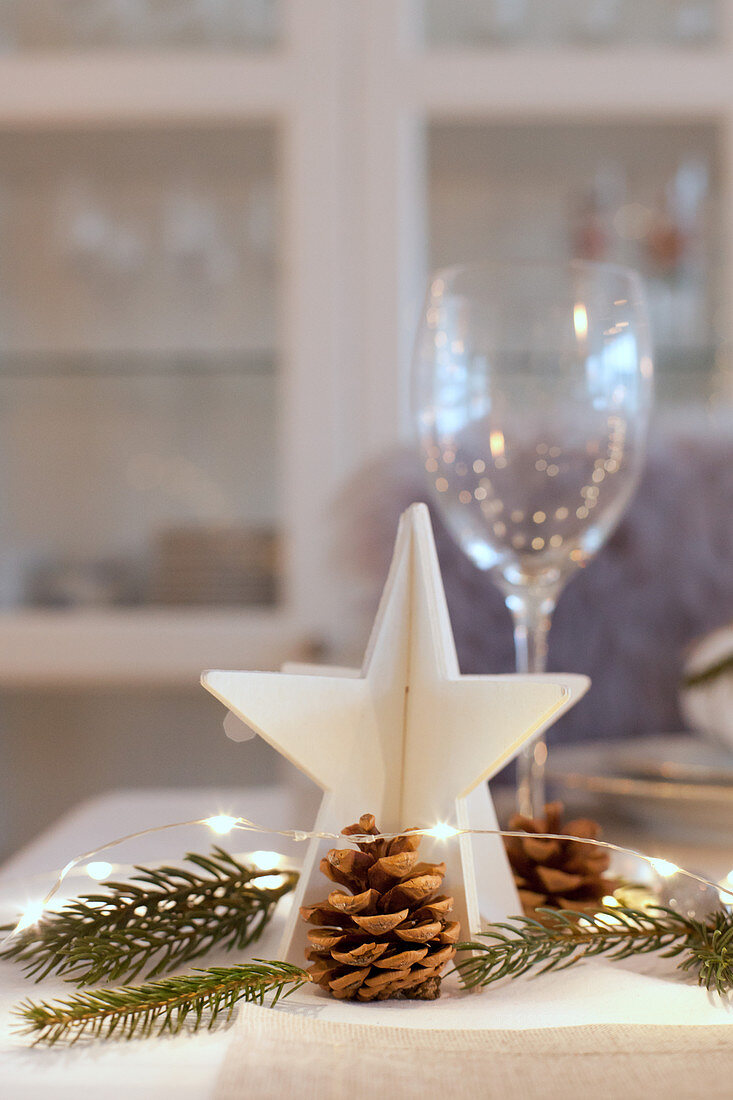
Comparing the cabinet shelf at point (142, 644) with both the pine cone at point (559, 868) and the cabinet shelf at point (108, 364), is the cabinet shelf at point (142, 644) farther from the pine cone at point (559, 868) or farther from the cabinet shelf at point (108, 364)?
the pine cone at point (559, 868)

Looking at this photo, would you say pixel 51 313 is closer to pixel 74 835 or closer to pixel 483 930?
pixel 74 835

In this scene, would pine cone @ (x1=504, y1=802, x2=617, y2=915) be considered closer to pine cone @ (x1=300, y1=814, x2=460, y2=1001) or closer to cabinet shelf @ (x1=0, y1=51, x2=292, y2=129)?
pine cone @ (x1=300, y1=814, x2=460, y2=1001)

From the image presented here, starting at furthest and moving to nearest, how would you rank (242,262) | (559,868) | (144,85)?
(242,262), (144,85), (559,868)

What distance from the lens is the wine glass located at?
0.37 m

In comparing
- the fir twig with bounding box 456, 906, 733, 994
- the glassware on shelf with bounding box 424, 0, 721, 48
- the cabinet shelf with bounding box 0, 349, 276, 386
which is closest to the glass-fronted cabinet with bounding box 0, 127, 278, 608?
the cabinet shelf with bounding box 0, 349, 276, 386

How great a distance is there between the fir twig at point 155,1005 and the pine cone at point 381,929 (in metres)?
0.01

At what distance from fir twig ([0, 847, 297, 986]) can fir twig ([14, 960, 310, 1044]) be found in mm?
18

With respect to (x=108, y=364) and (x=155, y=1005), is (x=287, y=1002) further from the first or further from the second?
(x=108, y=364)

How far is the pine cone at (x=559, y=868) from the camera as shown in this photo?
12.7 inches

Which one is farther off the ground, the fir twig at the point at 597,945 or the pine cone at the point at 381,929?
the pine cone at the point at 381,929

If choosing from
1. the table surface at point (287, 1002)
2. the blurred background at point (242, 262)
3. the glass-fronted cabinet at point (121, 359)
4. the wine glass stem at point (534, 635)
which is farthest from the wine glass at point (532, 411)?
the glass-fronted cabinet at point (121, 359)

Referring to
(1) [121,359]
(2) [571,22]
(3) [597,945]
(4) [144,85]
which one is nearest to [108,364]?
(1) [121,359]

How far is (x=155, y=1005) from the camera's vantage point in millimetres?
226

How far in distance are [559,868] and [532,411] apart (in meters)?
0.17
